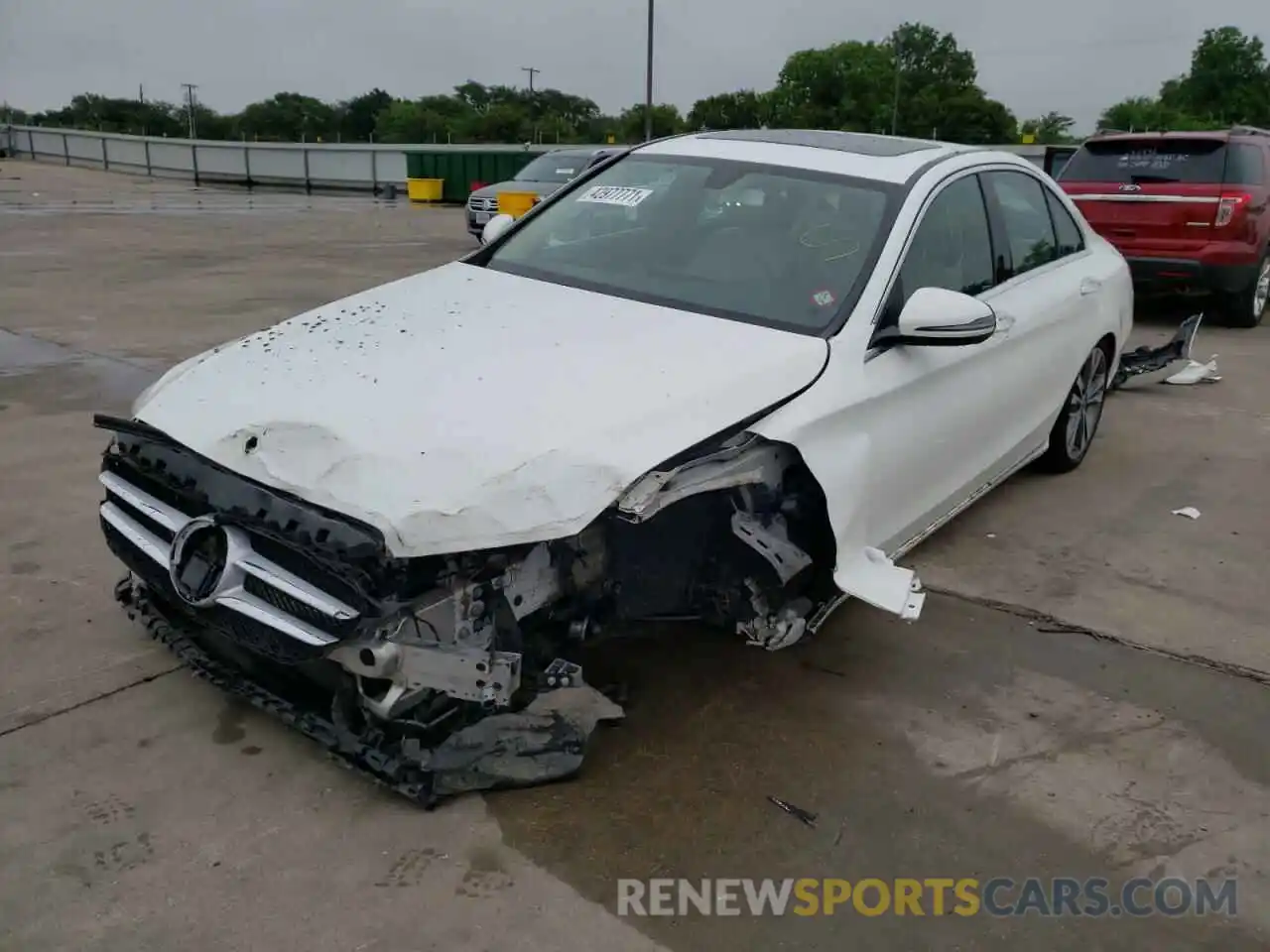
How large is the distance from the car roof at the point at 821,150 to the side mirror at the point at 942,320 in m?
0.71

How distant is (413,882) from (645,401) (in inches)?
53.2

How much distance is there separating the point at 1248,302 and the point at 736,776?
9415 mm

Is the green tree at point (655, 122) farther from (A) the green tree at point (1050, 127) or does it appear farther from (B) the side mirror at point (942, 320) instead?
(B) the side mirror at point (942, 320)

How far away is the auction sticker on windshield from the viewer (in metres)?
4.31

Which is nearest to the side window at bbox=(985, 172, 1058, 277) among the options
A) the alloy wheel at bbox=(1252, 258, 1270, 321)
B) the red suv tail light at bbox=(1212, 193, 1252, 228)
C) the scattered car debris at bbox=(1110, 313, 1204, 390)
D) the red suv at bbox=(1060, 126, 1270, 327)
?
the scattered car debris at bbox=(1110, 313, 1204, 390)

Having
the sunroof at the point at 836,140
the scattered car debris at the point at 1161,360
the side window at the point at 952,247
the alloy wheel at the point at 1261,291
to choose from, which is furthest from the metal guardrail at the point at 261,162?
the side window at the point at 952,247

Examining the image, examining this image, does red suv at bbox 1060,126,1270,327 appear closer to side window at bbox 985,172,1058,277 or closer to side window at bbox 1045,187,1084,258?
side window at bbox 1045,187,1084,258

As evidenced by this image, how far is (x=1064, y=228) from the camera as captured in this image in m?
5.54

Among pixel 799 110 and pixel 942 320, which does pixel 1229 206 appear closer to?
pixel 942 320

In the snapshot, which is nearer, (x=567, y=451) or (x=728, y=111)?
(x=567, y=451)

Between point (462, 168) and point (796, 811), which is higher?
point (462, 168)

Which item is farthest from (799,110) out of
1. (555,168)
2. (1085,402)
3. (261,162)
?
(1085,402)

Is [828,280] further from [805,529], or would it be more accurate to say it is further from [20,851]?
[20,851]

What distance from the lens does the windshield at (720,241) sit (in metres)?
3.69
